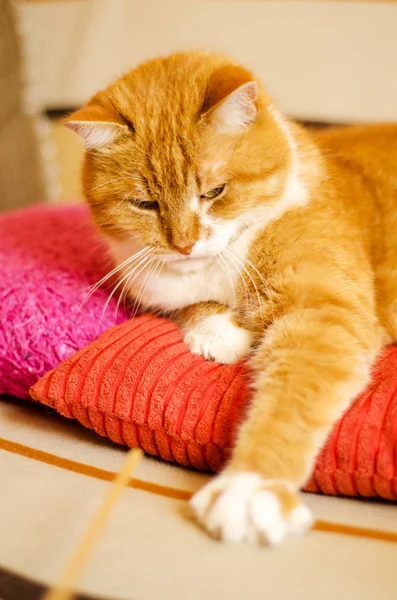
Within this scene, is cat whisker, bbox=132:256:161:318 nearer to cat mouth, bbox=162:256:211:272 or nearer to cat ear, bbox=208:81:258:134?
cat mouth, bbox=162:256:211:272

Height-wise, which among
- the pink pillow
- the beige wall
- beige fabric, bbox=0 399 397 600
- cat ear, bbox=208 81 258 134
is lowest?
beige fabric, bbox=0 399 397 600

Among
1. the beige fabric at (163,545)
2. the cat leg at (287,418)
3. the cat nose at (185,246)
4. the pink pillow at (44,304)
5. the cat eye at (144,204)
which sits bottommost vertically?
the beige fabric at (163,545)

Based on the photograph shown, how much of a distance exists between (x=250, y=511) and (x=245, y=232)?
674 mm

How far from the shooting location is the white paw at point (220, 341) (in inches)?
49.4

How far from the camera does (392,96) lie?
92.7 inches

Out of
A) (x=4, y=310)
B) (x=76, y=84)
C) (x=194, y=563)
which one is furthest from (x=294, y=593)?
(x=76, y=84)

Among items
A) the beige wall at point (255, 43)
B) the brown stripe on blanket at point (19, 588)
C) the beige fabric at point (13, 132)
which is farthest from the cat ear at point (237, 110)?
the beige fabric at point (13, 132)

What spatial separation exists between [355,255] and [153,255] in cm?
47

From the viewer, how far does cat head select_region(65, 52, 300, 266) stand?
1235mm

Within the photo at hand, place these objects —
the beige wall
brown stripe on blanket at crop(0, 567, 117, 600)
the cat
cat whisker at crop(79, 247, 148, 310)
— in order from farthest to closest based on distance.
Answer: the beige wall → cat whisker at crop(79, 247, 148, 310) → the cat → brown stripe on blanket at crop(0, 567, 117, 600)

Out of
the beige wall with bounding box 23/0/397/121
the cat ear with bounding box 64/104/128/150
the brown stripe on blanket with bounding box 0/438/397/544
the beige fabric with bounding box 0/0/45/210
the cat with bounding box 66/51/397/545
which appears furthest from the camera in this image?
the beige fabric with bounding box 0/0/45/210

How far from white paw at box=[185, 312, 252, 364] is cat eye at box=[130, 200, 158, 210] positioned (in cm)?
29

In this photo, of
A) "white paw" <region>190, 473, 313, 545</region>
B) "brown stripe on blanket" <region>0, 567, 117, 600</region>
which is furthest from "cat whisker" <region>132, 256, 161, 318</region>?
"brown stripe on blanket" <region>0, 567, 117, 600</region>

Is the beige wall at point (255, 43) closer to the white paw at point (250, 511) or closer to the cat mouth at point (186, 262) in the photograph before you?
the cat mouth at point (186, 262)
